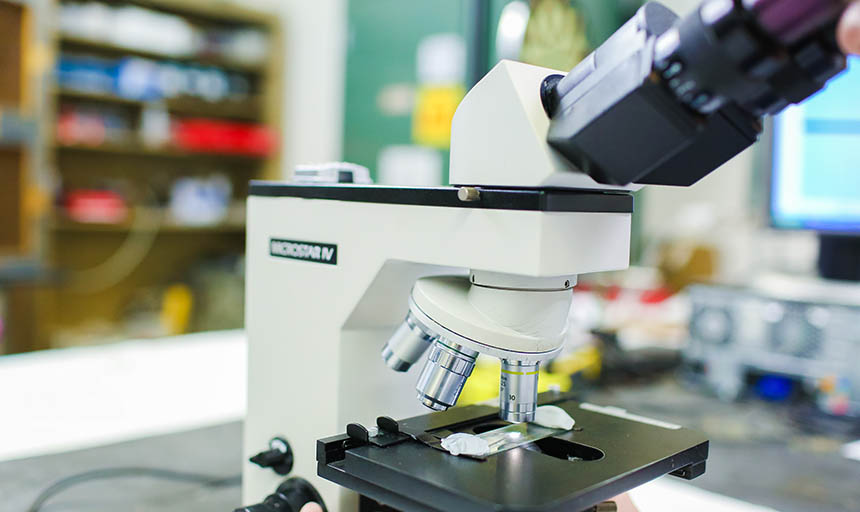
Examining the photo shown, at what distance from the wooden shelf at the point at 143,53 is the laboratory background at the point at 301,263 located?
0.06 ft

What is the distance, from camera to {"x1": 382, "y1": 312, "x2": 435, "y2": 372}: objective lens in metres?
0.63

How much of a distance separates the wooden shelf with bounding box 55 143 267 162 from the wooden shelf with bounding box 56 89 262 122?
0.70 ft

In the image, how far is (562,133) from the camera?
1.71ft

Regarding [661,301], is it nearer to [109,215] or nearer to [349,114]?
[349,114]

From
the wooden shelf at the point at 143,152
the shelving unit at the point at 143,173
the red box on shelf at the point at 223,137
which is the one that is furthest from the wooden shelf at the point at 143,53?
the wooden shelf at the point at 143,152

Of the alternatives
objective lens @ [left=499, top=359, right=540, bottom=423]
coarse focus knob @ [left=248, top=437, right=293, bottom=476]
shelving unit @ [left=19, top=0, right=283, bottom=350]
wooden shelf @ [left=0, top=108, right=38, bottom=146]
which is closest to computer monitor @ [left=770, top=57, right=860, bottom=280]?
objective lens @ [left=499, top=359, right=540, bottom=423]

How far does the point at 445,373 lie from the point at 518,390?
7 cm

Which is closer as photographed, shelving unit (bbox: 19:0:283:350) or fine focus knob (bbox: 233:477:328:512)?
fine focus knob (bbox: 233:477:328:512)

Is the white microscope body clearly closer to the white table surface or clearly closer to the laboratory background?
the laboratory background

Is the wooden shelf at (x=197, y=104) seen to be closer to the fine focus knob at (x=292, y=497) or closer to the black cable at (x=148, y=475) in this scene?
the black cable at (x=148, y=475)

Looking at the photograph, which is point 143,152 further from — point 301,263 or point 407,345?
point 407,345

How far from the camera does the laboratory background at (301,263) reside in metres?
0.77

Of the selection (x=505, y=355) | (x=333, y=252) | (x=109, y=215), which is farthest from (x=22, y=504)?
(x=109, y=215)

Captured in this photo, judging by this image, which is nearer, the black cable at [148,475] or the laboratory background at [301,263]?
the laboratory background at [301,263]
